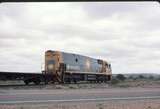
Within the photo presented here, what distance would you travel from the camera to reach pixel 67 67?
154ft

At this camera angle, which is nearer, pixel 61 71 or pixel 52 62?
pixel 61 71

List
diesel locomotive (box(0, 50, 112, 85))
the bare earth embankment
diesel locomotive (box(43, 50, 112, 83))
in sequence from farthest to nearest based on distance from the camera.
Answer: diesel locomotive (box(43, 50, 112, 83)) < diesel locomotive (box(0, 50, 112, 85)) < the bare earth embankment

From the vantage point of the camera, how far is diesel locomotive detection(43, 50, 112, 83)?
45719mm

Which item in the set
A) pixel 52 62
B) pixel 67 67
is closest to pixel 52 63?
pixel 52 62

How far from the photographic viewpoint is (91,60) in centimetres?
5575

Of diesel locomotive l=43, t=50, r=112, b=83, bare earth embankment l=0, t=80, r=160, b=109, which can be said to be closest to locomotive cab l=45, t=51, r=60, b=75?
diesel locomotive l=43, t=50, r=112, b=83

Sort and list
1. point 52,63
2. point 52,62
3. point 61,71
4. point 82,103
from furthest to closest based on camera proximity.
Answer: point 52,63 → point 52,62 → point 61,71 → point 82,103

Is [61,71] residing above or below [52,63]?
below

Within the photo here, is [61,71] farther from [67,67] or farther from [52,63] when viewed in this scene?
[52,63]

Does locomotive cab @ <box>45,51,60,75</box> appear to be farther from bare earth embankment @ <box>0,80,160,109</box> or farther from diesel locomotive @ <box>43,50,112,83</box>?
bare earth embankment @ <box>0,80,160,109</box>

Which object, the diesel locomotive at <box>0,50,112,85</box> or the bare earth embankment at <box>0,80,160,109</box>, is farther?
the diesel locomotive at <box>0,50,112,85</box>

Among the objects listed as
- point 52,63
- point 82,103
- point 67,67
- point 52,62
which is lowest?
point 82,103

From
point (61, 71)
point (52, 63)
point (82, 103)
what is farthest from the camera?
point (52, 63)

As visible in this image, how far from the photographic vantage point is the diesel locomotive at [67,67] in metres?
45.7
